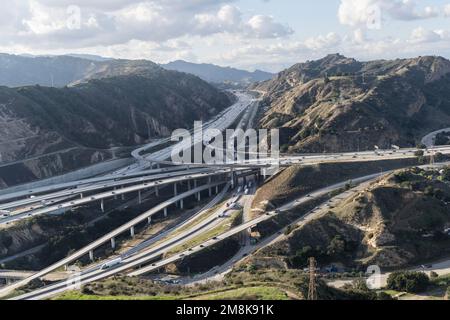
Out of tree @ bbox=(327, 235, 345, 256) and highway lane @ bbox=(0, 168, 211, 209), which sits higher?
highway lane @ bbox=(0, 168, 211, 209)

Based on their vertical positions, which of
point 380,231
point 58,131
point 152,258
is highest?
point 58,131

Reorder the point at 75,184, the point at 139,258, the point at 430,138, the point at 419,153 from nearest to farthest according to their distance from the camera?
the point at 139,258
the point at 419,153
the point at 75,184
the point at 430,138

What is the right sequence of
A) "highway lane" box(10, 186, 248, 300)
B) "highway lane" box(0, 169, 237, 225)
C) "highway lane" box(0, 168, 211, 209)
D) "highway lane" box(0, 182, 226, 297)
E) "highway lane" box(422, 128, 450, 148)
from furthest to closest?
"highway lane" box(422, 128, 450, 148), "highway lane" box(0, 168, 211, 209), "highway lane" box(0, 169, 237, 225), "highway lane" box(0, 182, 226, 297), "highway lane" box(10, 186, 248, 300)

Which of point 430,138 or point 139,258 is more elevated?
point 430,138

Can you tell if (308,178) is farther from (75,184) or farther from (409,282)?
(75,184)

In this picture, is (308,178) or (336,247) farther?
(308,178)

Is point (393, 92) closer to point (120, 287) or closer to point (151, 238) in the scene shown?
point (151, 238)

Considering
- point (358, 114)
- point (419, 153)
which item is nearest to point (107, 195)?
point (419, 153)

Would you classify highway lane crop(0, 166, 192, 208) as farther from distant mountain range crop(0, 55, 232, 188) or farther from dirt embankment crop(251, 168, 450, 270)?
dirt embankment crop(251, 168, 450, 270)

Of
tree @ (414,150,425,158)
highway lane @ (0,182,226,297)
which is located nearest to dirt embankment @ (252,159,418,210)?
tree @ (414,150,425,158)
